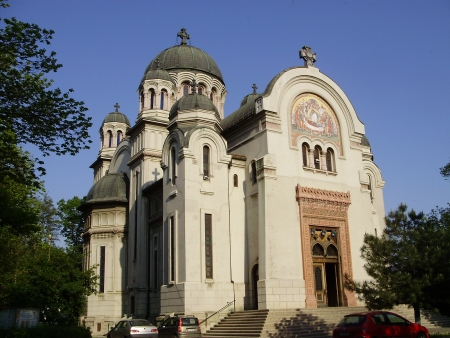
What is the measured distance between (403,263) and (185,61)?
2904cm

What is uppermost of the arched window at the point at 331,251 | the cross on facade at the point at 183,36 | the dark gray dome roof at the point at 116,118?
the cross on facade at the point at 183,36

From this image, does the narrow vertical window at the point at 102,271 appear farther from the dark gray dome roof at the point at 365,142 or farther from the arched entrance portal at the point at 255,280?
the dark gray dome roof at the point at 365,142

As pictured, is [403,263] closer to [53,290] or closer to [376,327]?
[376,327]

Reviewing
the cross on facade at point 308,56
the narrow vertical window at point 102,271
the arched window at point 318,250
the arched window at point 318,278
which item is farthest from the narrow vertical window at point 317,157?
the narrow vertical window at point 102,271

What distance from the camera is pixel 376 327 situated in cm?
1562

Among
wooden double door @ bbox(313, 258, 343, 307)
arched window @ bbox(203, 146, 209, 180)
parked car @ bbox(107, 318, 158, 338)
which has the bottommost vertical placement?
parked car @ bbox(107, 318, 158, 338)

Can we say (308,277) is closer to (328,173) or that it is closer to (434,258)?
(328,173)

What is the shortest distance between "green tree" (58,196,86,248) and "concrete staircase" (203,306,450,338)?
32066 mm

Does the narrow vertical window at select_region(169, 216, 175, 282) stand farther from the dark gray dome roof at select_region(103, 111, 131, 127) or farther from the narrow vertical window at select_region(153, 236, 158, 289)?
the dark gray dome roof at select_region(103, 111, 131, 127)

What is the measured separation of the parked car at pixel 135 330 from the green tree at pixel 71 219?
32299 mm

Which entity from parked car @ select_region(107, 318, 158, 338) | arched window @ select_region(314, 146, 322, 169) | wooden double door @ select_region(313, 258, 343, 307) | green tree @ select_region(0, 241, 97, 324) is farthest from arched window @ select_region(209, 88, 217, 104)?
parked car @ select_region(107, 318, 158, 338)

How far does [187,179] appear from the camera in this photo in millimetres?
27016

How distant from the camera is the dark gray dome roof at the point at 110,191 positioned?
1439 inches

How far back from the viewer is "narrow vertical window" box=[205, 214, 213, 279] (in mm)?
26562
